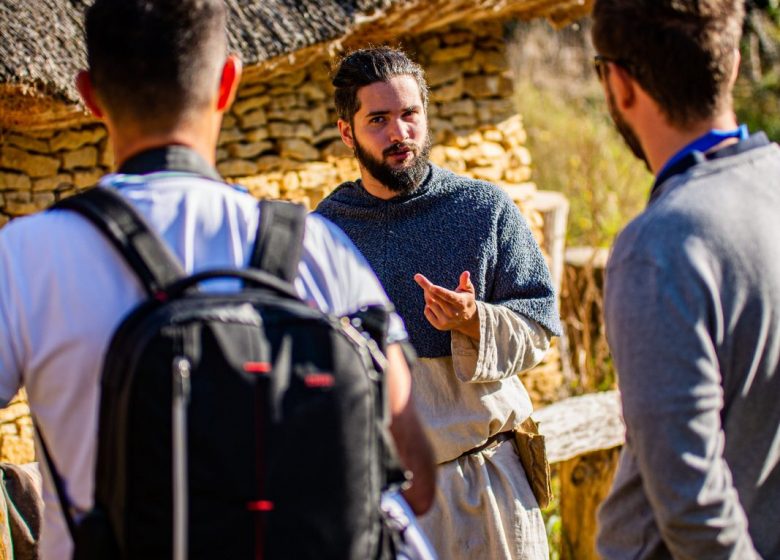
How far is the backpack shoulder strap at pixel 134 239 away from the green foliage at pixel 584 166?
28.0 feet

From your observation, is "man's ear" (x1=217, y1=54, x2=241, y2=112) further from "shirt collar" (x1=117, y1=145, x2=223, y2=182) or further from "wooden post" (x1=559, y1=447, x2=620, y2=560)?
"wooden post" (x1=559, y1=447, x2=620, y2=560)

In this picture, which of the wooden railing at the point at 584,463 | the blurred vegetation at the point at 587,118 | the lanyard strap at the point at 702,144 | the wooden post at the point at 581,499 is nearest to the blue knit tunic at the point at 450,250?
the lanyard strap at the point at 702,144

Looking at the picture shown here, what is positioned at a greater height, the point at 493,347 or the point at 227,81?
the point at 227,81

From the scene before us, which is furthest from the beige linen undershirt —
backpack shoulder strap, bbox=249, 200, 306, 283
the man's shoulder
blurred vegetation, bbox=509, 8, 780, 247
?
blurred vegetation, bbox=509, 8, 780, 247

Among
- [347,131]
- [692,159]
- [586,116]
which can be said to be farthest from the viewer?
[586,116]

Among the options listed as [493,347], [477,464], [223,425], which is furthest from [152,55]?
[477,464]

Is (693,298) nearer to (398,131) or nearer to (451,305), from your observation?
(451,305)

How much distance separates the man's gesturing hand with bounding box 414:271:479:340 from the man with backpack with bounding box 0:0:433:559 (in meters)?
0.99

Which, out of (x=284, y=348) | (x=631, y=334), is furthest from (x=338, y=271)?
(x=631, y=334)

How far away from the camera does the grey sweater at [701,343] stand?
171cm

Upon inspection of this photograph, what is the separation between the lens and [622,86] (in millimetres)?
1870

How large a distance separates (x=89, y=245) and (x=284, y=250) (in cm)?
29

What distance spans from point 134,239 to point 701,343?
0.90 metres

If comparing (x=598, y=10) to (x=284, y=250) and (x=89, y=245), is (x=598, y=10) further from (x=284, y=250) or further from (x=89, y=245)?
(x=89, y=245)
